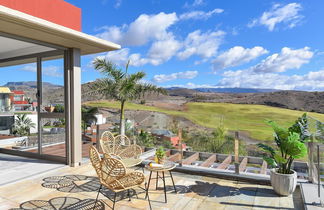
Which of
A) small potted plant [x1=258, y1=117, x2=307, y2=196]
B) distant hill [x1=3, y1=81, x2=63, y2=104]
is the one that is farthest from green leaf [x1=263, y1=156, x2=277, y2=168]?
distant hill [x1=3, y1=81, x2=63, y2=104]

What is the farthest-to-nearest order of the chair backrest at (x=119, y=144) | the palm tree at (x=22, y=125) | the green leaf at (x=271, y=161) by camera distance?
1. the palm tree at (x=22, y=125)
2. the chair backrest at (x=119, y=144)
3. the green leaf at (x=271, y=161)

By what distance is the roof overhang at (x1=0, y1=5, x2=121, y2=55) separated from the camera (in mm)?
3318

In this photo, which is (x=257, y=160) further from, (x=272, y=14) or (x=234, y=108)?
(x=272, y=14)

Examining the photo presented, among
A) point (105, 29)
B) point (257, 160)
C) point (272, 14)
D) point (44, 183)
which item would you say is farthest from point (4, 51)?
point (272, 14)

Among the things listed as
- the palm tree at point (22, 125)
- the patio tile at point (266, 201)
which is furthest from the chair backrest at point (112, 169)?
the palm tree at point (22, 125)

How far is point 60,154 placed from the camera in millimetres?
5172

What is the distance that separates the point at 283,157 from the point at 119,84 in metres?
6.39

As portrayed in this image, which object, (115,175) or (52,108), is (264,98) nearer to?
(52,108)

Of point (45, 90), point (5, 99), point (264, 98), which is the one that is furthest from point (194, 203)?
point (264, 98)

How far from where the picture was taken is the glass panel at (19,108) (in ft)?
17.8

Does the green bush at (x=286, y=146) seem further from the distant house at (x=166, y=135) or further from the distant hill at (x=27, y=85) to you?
the distant hill at (x=27, y=85)

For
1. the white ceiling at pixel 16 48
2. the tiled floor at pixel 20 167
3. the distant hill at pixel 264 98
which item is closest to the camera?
the tiled floor at pixel 20 167

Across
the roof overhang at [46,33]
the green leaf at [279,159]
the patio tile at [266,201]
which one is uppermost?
the roof overhang at [46,33]

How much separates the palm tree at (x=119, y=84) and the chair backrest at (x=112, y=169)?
19.0 feet
